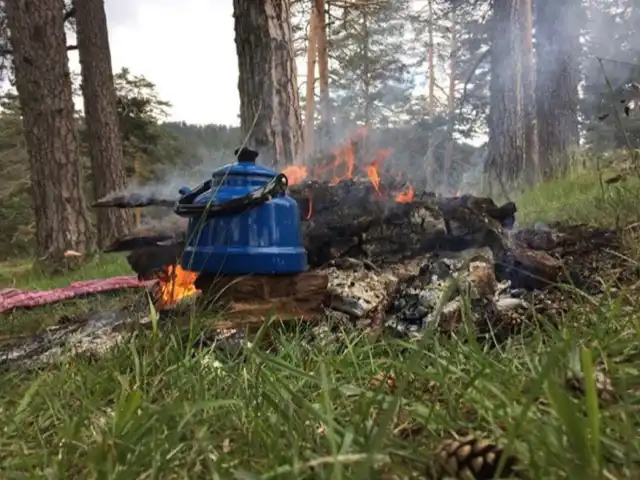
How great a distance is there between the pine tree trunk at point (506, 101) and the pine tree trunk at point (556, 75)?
1881mm

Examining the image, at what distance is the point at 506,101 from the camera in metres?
7.30

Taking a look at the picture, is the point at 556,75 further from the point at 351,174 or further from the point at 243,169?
the point at 243,169

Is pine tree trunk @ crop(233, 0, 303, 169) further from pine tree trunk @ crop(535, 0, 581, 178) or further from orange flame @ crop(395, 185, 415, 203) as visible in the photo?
pine tree trunk @ crop(535, 0, 581, 178)

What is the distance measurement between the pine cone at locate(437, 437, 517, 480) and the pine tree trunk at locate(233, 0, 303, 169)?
13.3 ft

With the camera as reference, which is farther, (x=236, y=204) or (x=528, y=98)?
(x=528, y=98)

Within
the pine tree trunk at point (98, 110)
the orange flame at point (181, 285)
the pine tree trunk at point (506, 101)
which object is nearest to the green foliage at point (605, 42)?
the pine tree trunk at point (506, 101)

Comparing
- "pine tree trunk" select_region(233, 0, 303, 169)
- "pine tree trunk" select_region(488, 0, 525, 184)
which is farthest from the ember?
"pine tree trunk" select_region(488, 0, 525, 184)

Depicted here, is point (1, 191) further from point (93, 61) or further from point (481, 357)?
point (481, 357)

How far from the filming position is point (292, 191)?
365 centimetres

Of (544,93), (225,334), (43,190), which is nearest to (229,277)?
(225,334)

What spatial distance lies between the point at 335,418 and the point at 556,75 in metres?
9.87

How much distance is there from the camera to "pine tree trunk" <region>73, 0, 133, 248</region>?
945cm

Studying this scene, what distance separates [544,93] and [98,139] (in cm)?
746

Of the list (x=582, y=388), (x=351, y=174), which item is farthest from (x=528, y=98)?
(x=582, y=388)
